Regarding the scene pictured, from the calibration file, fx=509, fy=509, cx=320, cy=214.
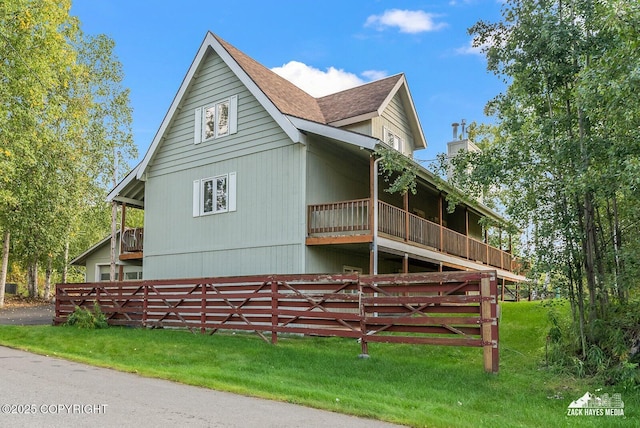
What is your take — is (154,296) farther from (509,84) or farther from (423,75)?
(423,75)

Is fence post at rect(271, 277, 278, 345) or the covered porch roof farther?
the covered porch roof

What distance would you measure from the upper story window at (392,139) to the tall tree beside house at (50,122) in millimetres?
12962

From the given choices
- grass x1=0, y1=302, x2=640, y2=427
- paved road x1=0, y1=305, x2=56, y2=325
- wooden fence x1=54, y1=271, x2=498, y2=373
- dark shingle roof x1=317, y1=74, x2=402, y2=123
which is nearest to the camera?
grass x1=0, y1=302, x2=640, y2=427

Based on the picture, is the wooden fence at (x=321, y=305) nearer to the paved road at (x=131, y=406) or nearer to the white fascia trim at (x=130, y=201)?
the paved road at (x=131, y=406)

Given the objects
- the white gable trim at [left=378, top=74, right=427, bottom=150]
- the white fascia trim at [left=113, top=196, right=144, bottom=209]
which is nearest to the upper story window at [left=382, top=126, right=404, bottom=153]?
the white gable trim at [left=378, top=74, right=427, bottom=150]

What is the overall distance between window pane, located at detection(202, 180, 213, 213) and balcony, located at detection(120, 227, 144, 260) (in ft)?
14.1

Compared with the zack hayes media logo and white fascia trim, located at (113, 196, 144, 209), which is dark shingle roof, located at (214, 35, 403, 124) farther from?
the zack hayes media logo

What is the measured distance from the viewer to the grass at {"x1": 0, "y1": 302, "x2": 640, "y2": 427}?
21.6 feet

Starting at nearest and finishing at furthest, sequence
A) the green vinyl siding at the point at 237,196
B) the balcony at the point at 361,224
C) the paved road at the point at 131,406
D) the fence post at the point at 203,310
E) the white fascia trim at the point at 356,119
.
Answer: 1. the paved road at the point at 131,406
2. the fence post at the point at 203,310
3. the balcony at the point at 361,224
4. the green vinyl siding at the point at 237,196
5. the white fascia trim at the point at 356,119

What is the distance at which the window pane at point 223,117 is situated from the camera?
59.0 ft

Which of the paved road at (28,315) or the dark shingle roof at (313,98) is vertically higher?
the dark shingle roof at (313,98)

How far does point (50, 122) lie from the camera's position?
23.8m

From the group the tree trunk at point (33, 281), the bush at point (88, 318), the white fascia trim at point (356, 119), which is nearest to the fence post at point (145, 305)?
the bush at point (88, 318)

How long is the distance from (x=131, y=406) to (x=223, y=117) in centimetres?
1306
